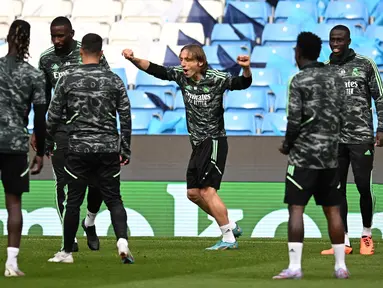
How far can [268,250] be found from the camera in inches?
414

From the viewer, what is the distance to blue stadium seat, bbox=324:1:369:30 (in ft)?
58.1

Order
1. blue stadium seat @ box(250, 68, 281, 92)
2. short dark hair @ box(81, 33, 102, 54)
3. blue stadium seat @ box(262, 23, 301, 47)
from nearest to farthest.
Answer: short dark hair @ box(81, 33, 102, 54), blue stadium seat @ box(250, 68, 281, 92), blue stadium seat @ box(262, 23, 301, 47)

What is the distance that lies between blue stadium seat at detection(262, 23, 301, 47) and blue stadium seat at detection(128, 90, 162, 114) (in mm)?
2525

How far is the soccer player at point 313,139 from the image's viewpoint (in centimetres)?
755

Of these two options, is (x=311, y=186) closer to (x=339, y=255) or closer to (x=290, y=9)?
(x=339, y=255)

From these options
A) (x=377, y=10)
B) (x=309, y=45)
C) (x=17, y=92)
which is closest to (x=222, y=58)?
(x=377, y=10)

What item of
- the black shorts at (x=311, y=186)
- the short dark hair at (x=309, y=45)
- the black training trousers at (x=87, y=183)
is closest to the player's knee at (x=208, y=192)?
the black training trousers at (x=87, y=183)

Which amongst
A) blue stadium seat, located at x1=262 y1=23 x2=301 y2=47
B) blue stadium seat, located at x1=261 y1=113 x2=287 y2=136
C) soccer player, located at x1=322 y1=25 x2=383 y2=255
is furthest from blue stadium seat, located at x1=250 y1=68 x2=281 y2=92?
soccer player, located at x1=322 y1=25 x2=383 y2=255

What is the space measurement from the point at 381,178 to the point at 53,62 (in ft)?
17.9

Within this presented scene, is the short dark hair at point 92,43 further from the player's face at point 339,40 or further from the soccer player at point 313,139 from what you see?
the player's face at point 339,40

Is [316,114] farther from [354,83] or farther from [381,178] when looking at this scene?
[381,178]

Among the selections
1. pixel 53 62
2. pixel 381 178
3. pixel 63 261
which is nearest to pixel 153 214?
pixel 381 178

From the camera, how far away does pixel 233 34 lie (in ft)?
→ 58.5

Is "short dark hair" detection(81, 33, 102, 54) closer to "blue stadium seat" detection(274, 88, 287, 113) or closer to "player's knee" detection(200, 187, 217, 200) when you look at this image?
"player's knee" detection(200, 187, 217, 200)
